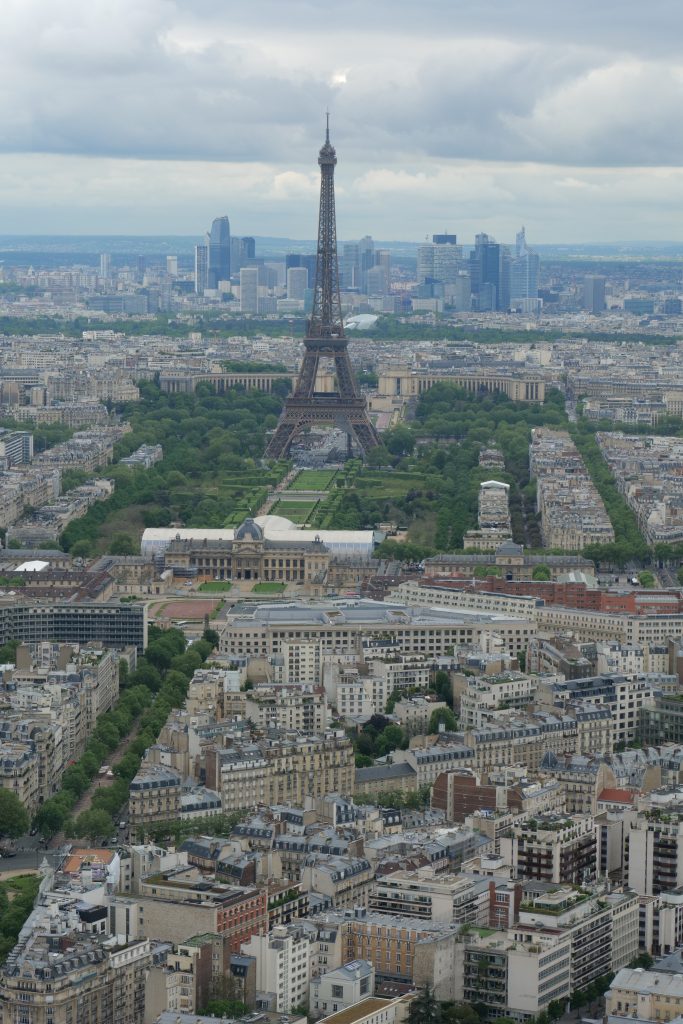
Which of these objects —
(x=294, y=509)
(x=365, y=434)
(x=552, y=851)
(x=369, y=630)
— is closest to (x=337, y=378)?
(x=365, y=434)

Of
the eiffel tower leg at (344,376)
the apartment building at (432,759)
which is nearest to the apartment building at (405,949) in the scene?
the apartment building at (432,759)

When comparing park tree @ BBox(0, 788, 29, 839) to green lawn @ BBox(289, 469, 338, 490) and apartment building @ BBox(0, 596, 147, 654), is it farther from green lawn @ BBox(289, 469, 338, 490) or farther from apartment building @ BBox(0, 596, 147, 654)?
green lawn @ BBox(289, 469, 338, 490)

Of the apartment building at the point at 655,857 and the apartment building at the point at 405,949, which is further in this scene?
the apartment building at the point at 655,857

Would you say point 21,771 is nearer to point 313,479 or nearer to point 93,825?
point 93,825

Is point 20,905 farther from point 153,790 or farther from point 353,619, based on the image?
point 353,619

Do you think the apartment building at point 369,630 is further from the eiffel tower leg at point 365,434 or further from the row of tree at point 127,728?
the eiffel tower leg at point 365,434

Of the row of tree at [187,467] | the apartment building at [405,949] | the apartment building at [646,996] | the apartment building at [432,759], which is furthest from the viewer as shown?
the row of tree at [187,467]
